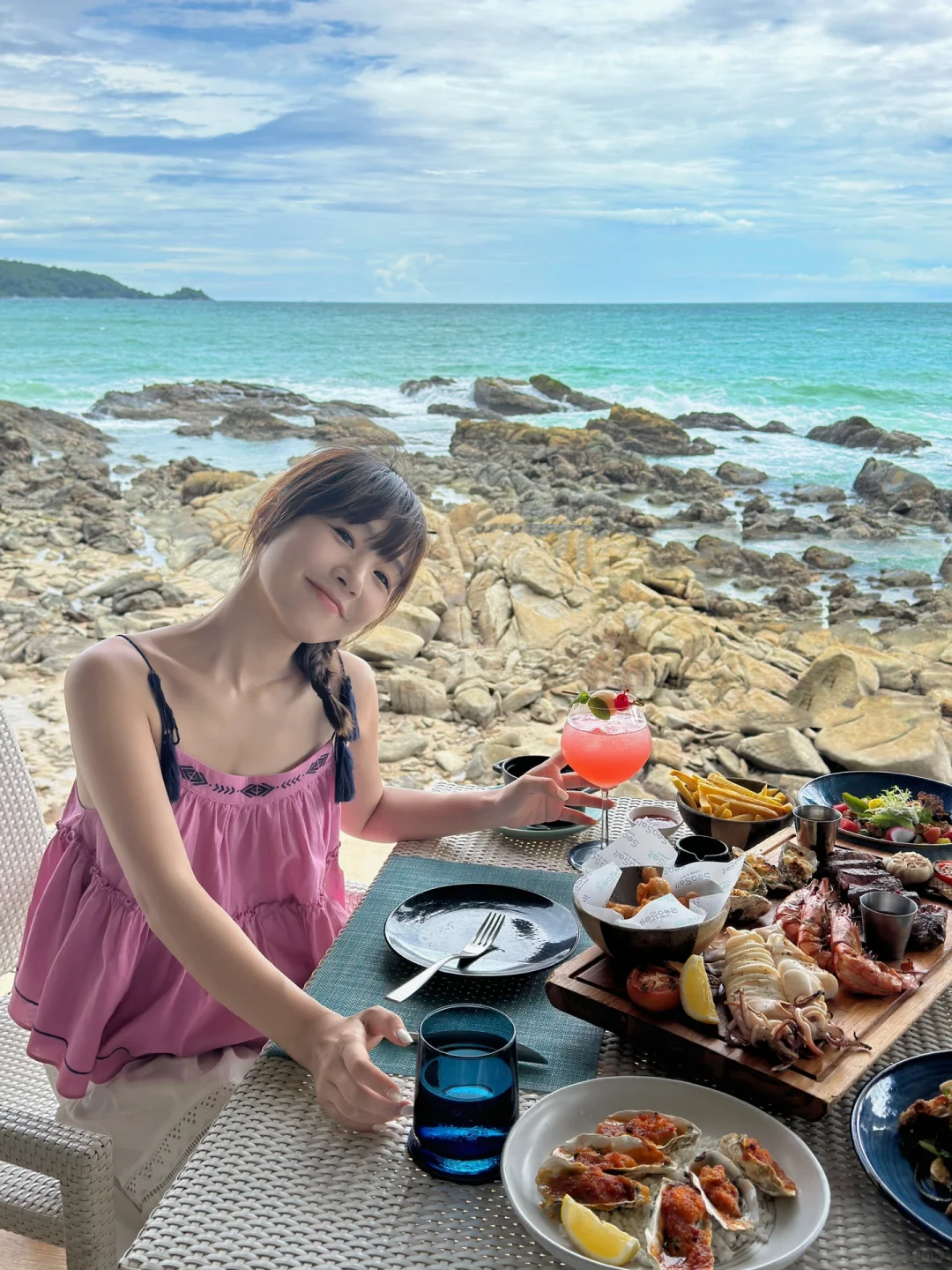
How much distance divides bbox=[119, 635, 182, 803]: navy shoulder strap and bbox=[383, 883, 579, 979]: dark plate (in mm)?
269

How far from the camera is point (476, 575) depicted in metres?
5.96

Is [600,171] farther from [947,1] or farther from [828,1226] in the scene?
[828,1226]

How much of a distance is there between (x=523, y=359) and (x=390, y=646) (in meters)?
7.99

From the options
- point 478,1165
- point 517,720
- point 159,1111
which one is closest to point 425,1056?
point 478,1165

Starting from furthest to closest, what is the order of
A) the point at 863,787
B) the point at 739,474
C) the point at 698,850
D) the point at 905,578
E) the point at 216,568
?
1. the point at 739,474
2. the point at 905,578
3. the point at 216,568
4. the point at 863,787
5. the point at 698,850

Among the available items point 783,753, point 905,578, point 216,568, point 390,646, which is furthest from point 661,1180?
point 905,578

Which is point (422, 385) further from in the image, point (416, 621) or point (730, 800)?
point (730, 800)

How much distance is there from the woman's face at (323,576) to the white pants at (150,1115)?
46cm

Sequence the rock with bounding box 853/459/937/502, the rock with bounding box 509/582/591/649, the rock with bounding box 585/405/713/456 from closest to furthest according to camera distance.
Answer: the rock with bounding box 509/582/591/649 → the rock with bounding box 853/459/937/502 → the rock with bounding box 585/405/713/456

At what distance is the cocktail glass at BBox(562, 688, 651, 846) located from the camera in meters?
1.19

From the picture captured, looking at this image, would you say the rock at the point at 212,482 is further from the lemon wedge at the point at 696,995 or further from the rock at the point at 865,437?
the lemon wedge at the point at 696,995

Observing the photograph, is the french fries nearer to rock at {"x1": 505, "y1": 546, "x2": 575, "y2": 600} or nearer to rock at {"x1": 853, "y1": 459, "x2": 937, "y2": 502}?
rock at {"x1": 505, "y1": 546, "x2": 575, "y2": 600}

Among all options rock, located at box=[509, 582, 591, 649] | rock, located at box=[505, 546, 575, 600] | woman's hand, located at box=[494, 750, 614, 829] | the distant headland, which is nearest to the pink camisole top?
woman's hand, located at box=[494, 750, 614, 829]

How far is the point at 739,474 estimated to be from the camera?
8.38m
